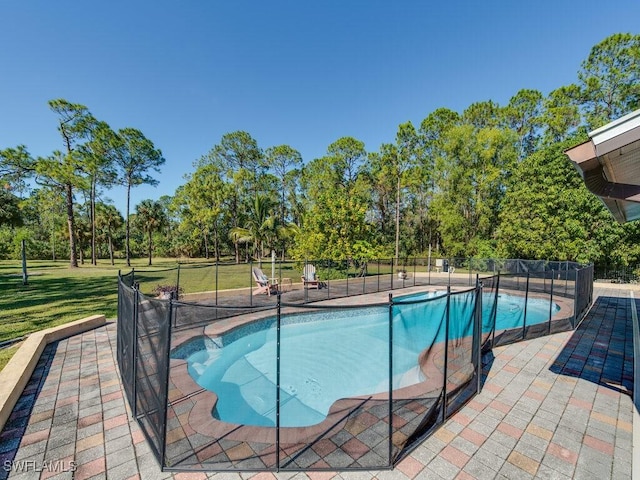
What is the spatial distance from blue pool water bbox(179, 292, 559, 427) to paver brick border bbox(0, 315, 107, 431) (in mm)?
1902

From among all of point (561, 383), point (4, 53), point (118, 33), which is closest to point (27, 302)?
point (4, 53)

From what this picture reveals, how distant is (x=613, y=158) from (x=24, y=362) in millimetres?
8244

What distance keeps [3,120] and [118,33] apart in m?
9.68

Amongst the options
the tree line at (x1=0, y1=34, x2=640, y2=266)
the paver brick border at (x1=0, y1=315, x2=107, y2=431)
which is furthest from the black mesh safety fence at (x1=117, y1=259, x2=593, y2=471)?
the tree line at (x1=0, y1=34, x2=640, y2=266)

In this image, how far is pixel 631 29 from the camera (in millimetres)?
15258

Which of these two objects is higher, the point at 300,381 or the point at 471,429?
the point at 471,429

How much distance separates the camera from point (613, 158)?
306cm

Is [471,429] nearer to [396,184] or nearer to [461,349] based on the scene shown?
[461,349]

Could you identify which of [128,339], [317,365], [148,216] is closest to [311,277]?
[317,365]

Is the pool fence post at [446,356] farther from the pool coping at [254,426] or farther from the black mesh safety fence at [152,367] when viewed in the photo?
the black mesh safety fence at [152,367]

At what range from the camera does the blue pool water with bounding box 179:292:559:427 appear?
3.11 meters

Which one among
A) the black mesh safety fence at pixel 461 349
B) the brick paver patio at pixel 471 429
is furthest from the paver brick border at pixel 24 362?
the black mesh safety fence at pixel 461 349

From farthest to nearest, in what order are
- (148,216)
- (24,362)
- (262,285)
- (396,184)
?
(148,216), (396,184), (262,285), (24,362)

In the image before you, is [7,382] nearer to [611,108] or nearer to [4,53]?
[4,53]
